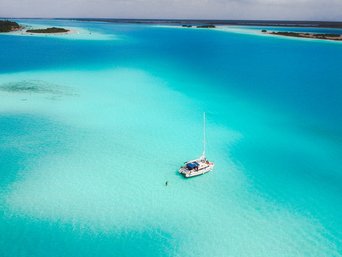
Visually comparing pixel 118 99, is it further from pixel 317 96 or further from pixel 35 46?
pixel 35 46

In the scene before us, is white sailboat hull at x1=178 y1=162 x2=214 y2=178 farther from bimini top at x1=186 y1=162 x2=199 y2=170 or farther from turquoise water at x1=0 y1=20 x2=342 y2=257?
turquoise water at x1=0 y1=20 x2=342 y2=257

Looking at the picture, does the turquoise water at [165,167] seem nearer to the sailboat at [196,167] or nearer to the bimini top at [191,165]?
the sailboat at [196,167]

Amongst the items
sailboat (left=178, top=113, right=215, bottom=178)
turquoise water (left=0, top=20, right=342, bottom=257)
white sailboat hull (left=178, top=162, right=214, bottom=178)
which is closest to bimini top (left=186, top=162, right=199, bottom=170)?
sailboat (left=178, top=113, right=215, bottom=178)

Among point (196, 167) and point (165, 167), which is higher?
point (196, 167)

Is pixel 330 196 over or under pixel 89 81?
under

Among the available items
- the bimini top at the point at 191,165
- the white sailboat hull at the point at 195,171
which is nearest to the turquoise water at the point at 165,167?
the white sailboat hull at the point at 195,171

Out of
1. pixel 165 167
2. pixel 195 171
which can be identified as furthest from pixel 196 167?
pixel 165 167

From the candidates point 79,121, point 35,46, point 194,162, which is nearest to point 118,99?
point 79,121

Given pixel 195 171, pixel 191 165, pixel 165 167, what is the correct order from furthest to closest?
pixel 165 167
pixel 191 165
pixel 195 171

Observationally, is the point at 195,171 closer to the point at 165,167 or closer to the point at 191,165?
the point at 191,165
